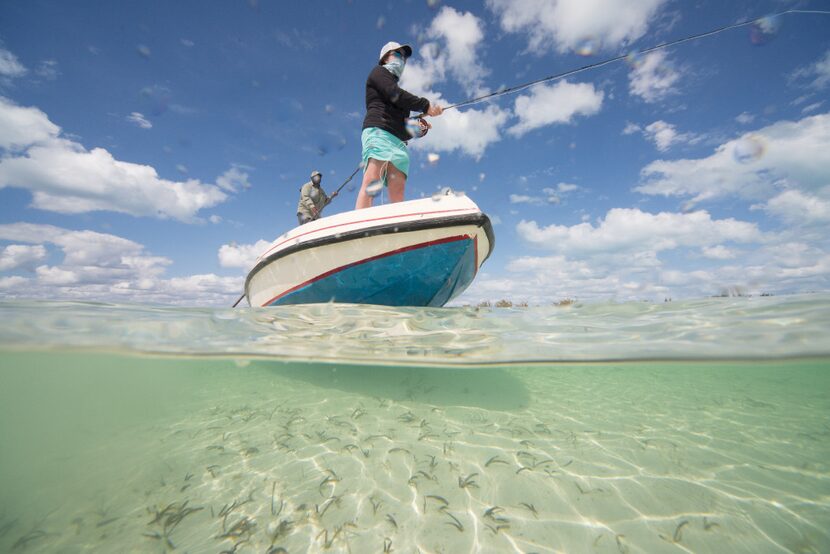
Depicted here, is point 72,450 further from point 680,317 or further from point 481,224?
point 680,317

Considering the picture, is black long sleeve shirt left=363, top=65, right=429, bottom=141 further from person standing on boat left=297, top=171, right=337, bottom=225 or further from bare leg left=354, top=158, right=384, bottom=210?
person standing on boat left=297, top=171, right=337, bottom=225

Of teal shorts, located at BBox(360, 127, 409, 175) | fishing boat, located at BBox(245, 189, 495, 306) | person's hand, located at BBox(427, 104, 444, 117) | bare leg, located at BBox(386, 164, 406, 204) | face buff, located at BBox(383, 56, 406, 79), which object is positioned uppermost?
face buff, located at BBox(383, 56, 406, 79)

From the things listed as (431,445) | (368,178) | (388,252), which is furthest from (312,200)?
(431,445)

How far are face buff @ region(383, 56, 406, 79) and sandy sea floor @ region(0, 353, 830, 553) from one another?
568cm

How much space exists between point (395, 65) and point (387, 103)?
2.45 feet

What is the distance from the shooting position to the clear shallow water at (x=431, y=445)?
2844 millimetres

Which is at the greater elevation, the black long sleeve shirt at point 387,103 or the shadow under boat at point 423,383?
the black long sleeve shirt at point 387,103

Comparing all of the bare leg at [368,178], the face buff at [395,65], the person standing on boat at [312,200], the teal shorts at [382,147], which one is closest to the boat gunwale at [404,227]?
the bare leg at [368,178]

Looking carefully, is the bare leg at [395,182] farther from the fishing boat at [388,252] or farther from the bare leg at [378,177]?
the fishing boat at [388,252]

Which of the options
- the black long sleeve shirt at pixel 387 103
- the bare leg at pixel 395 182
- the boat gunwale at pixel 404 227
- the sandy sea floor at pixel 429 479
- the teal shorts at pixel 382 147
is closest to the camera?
the sandy sea floor at pixel 429 479

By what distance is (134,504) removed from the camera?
10.8 feet

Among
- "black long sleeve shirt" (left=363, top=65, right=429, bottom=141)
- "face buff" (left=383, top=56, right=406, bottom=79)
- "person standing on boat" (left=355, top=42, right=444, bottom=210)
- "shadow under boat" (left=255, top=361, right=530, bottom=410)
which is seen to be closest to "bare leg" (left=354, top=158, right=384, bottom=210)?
"person standing on boat" (left=355, top=42, right=444, bottom=210)

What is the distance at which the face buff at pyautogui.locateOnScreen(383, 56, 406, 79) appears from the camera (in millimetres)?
4926

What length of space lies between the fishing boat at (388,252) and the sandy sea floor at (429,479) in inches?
83.8
